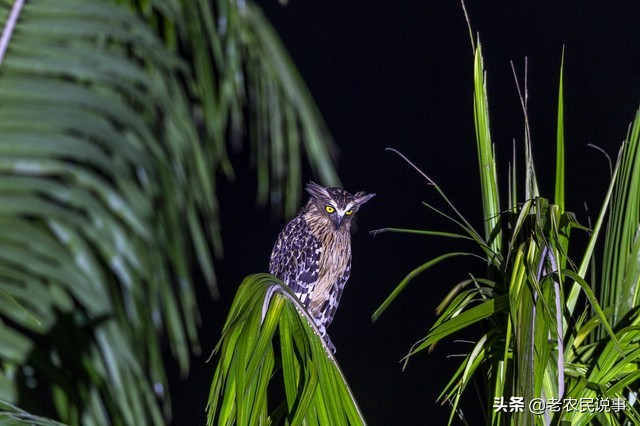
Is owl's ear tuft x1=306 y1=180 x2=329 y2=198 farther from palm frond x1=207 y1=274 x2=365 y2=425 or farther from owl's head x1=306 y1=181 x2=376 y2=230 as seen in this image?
palm frond x1=207 y1=274 x2=365 y2=425

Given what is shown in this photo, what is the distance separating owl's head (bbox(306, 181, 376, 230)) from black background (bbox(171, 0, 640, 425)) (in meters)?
0.37

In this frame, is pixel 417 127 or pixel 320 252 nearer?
pixel 320 252

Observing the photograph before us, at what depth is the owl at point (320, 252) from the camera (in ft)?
6.09

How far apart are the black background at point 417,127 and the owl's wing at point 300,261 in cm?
33

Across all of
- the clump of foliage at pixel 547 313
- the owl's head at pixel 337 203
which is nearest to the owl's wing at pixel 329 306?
the owl's head at pixel 337 203

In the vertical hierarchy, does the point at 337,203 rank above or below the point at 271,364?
above

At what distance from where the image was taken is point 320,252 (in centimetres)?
186

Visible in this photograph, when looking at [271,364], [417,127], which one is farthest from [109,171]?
[417,127]

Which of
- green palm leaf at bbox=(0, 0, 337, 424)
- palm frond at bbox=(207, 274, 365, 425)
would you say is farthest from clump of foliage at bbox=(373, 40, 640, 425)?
green palm leaf at bbox=(0, 0, 337, 424)

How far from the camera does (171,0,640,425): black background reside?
2.25 metres

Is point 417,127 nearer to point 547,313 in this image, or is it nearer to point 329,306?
point 329,306

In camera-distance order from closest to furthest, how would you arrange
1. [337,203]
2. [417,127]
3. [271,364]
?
1. [271,364]
2. [337,203]
3. [417,127]

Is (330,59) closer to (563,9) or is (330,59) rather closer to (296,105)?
(563,9)

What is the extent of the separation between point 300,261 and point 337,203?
0.16m
